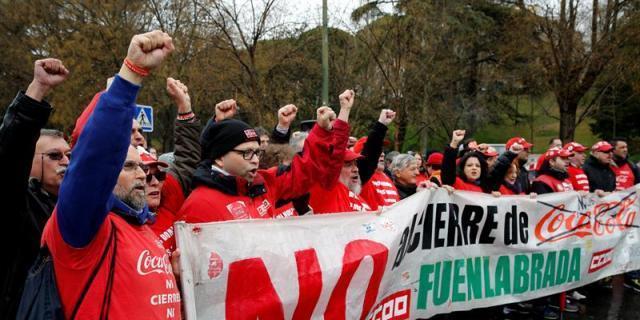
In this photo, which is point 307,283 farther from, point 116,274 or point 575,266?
point 575,266

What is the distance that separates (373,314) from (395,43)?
12.2 meters

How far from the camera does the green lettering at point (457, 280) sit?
4.73m

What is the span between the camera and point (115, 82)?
1.77 metres

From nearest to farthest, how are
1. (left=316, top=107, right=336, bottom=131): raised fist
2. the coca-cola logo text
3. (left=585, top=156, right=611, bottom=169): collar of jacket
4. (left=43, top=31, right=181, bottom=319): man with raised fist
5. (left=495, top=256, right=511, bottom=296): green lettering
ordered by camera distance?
1. (left=43, top=31, right=181, bottom=319): man with raised fist
2. the coca-cola logo text
3. (left=316, top=107, right=336, bottom=131): raised fist
4. (left=495, top=256, right=511, bottom=296): green lettering
5. (left=585, top=156, right=611, bottom=169): collar of jacket

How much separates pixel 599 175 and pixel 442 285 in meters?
4.68

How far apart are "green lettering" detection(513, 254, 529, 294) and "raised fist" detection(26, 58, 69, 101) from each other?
452 cm

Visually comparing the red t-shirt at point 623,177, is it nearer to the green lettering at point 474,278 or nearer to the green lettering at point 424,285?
the green lettering at point 474,278

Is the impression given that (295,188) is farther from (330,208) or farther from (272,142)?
(272,142)

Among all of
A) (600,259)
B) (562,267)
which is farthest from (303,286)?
(600,259)

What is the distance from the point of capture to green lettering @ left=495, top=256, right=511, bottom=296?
516cm

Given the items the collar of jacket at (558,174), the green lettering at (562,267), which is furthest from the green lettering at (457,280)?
the collar of jacket at (558,174)

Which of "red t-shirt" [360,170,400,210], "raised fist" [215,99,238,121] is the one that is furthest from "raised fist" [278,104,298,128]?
"red t-shirt" [360,170,400,210]

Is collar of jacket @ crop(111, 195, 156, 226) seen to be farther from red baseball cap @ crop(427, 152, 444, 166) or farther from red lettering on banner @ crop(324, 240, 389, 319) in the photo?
red baseball cap @ crop(427, 152, 444, 166)

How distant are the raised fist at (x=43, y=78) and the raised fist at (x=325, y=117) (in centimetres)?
173
